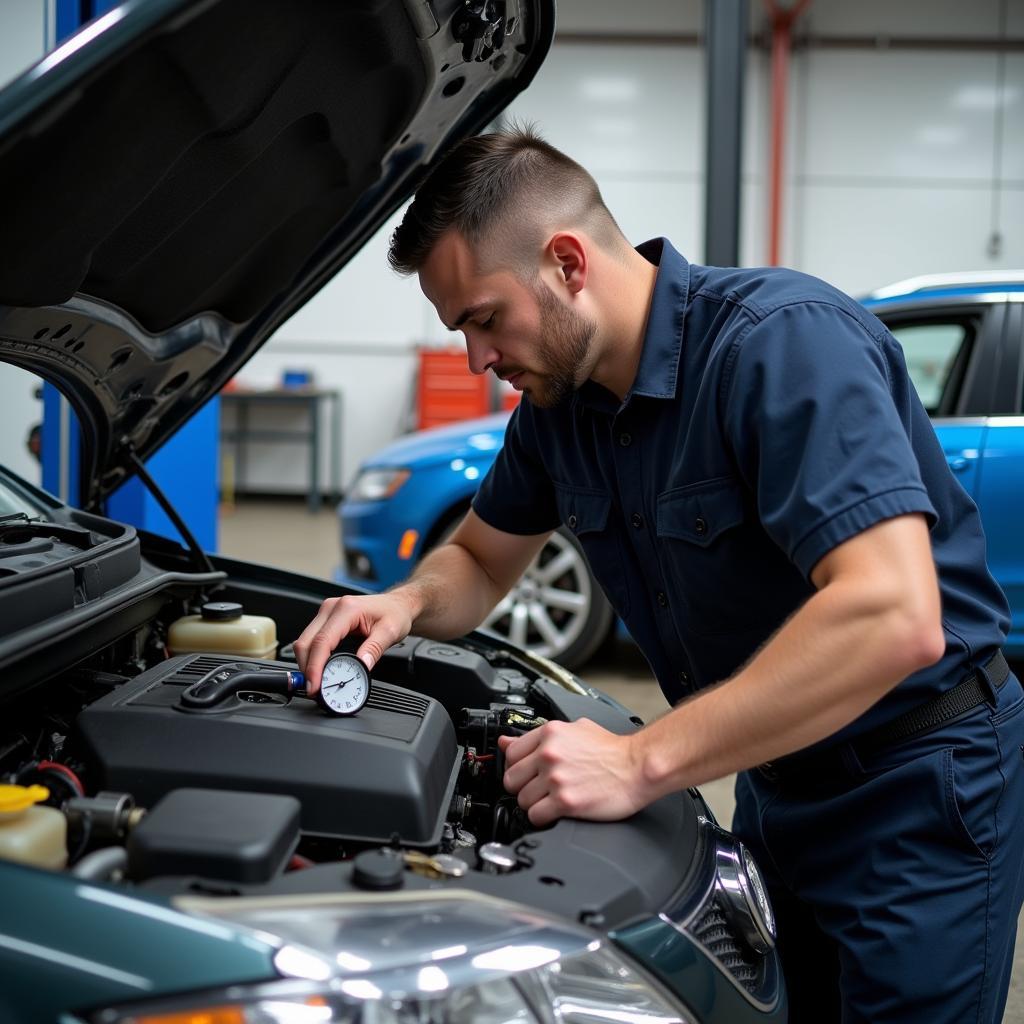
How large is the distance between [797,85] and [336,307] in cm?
444

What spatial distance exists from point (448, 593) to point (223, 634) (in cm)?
34

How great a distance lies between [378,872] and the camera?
87 centimetres

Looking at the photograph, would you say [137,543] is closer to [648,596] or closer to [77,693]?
[77,693]

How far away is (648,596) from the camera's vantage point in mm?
1490

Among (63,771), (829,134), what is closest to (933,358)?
(63,771)

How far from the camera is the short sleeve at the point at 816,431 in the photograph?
1.04 m

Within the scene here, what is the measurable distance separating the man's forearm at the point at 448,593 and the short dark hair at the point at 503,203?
489mm

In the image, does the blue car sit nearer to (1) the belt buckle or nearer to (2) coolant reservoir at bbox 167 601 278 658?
(2) coolant reservoir at bbox 167 601 278 658

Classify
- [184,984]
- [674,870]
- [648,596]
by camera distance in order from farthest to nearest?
[648,596]
[674,870]
[184,984]

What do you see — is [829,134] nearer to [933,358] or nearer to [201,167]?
[933,358]

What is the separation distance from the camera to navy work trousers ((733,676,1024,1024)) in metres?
1.25

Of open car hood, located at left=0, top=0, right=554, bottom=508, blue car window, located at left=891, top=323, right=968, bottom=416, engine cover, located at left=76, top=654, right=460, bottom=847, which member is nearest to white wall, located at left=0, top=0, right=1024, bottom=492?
blue car window, located at left=891, top=323, right=968, bottom=416

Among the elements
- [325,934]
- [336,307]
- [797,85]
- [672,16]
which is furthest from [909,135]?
[325,934]

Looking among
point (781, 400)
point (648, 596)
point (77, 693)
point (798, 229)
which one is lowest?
point (77, 693)
